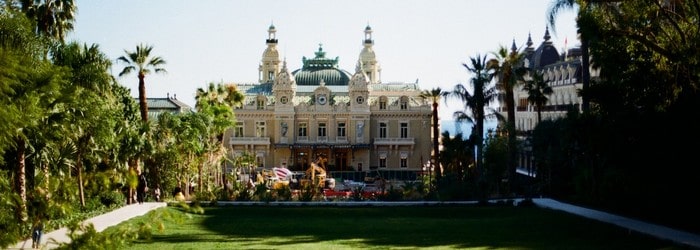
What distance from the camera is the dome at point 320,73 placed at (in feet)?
325

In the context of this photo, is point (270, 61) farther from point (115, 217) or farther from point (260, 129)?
point (115, 217)

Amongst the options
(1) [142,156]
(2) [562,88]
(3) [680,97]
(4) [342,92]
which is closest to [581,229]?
(3) [680,97]

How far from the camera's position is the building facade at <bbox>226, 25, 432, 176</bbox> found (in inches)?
3521

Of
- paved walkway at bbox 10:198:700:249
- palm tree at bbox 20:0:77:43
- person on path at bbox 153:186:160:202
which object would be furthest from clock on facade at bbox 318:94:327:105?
palm tree at bbox 20:0:77:43

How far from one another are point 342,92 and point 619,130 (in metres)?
63.8

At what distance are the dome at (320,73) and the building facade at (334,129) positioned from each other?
24.6 feet

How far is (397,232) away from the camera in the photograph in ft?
102

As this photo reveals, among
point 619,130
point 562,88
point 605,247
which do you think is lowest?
point 605,247

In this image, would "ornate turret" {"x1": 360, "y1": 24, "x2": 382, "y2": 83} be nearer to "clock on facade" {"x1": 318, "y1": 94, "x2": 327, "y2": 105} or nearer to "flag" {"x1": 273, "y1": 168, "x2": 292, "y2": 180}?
"clock on facade" {"x1": 318, "y1": 94, "x2": 327, "y2": 105}

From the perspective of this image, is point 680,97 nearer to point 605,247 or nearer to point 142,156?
point 605,247

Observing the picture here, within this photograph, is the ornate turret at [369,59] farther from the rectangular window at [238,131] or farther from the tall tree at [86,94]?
the tall tree at [86,94]

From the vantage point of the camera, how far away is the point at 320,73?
100 meters

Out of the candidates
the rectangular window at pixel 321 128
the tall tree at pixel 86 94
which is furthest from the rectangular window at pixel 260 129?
the tall tree at pixel 86 94

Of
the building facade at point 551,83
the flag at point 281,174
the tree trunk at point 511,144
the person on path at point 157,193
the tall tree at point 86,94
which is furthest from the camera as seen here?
the flag at point 281,174
